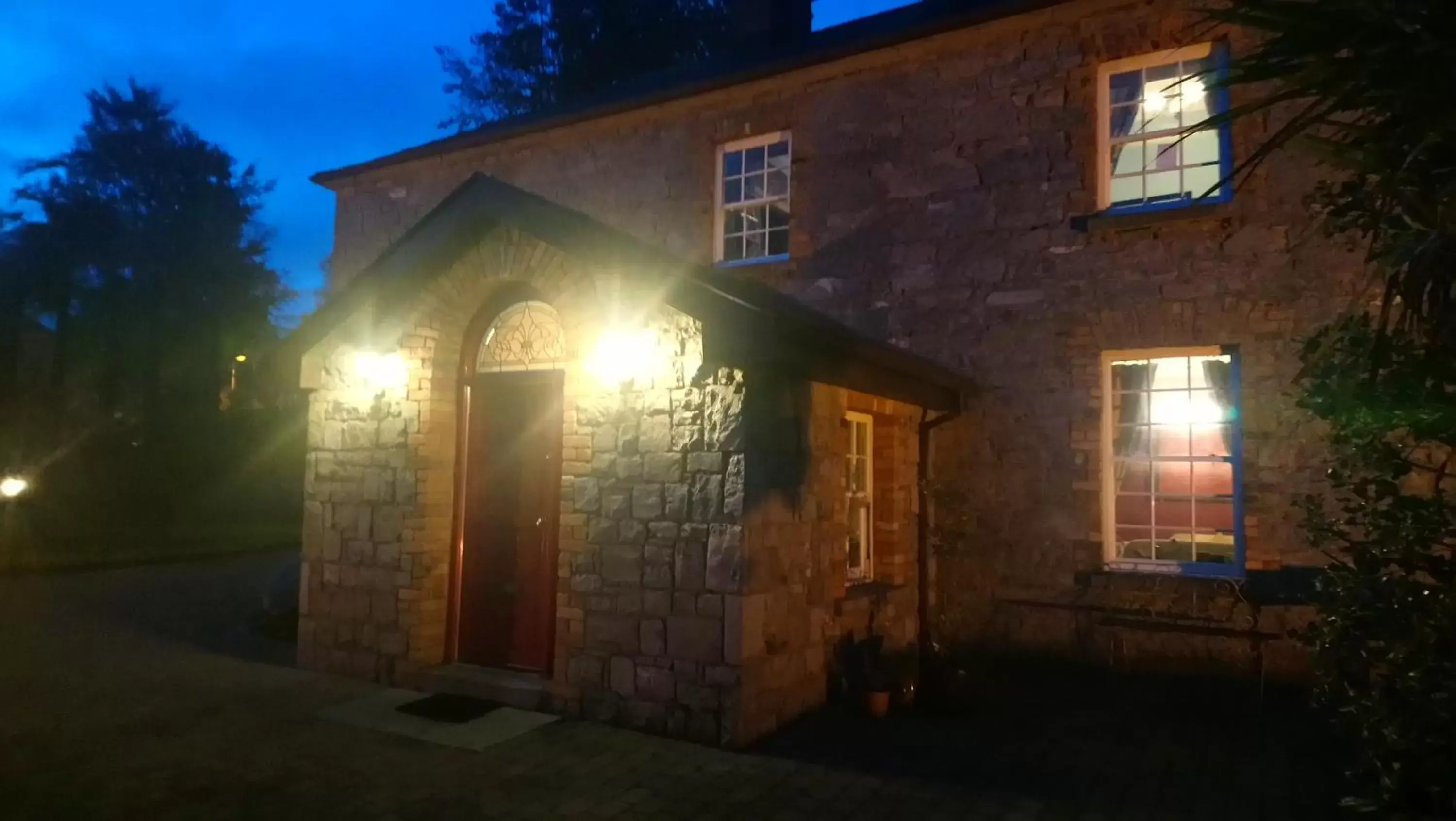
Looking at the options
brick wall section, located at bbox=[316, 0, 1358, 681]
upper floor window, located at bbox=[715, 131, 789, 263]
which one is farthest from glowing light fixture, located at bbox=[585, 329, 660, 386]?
upper floor window, located at bbox=[715, 131, 789, 263]

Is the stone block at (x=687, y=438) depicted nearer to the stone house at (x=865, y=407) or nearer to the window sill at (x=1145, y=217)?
the stone house at (x=865, y=407)

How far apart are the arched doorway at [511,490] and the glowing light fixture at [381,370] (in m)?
0.54

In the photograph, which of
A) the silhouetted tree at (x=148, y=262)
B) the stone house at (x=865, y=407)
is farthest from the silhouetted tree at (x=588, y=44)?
the stone house at (x=865, y=407)

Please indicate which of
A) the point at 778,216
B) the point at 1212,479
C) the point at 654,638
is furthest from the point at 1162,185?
the point at 654,638

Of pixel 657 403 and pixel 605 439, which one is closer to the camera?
pixel 657 403

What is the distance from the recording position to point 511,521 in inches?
285

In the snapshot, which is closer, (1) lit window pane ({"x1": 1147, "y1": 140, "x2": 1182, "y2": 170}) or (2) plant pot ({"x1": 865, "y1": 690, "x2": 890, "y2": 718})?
(2) plant pot ({"x1": 865, "y1": 690, "x2": 890, "y2": 718})

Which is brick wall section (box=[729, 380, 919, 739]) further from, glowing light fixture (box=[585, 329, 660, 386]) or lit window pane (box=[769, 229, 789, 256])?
lit window pane (box=[769, 229, 789, 256])

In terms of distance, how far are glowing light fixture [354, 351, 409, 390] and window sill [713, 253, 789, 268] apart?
4.05 m

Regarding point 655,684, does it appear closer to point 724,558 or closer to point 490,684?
point 724,558

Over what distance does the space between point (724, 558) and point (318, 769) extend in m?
2.72

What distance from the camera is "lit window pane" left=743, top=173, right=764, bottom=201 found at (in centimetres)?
1073

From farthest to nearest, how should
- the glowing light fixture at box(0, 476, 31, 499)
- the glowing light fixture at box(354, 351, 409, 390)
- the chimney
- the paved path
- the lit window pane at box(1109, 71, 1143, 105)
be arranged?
the glowing light fixture at box(0, 476, 31, 499) < the chimney < the lit window pane at box(1109, 71, 1143, 105) < the glowing light fixture at box(354, 351, 409, 390) < the paved path

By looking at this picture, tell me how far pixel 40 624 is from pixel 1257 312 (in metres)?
12.7
